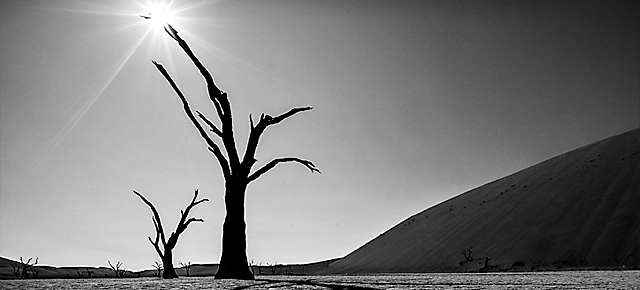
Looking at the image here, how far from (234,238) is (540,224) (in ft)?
187

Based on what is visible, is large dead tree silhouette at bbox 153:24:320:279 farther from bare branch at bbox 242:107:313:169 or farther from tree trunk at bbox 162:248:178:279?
tree trunk at bbox 162:248:178:279

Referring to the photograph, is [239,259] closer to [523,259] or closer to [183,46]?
[183,46]

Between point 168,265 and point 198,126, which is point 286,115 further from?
point 168,265

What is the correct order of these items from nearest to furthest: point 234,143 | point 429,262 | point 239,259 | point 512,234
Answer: point 239,259
point 234,143
point 512,234
point 429,262

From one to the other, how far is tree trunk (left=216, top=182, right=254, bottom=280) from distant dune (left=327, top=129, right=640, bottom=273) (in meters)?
42.9

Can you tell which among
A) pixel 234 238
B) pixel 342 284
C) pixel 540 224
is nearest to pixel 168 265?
pixel 234 238

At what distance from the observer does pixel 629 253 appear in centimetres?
4931

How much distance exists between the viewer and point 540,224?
6234 cm

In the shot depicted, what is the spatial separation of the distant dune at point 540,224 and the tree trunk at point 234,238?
141 ft

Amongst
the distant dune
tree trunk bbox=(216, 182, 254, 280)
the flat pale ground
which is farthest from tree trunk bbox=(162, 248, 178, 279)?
the distant dune

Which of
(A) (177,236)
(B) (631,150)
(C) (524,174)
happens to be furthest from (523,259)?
(A) (177,236)

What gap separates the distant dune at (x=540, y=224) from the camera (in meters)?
53.7

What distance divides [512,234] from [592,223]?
8.57 meters

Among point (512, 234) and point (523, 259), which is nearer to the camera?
point (523, 259)
